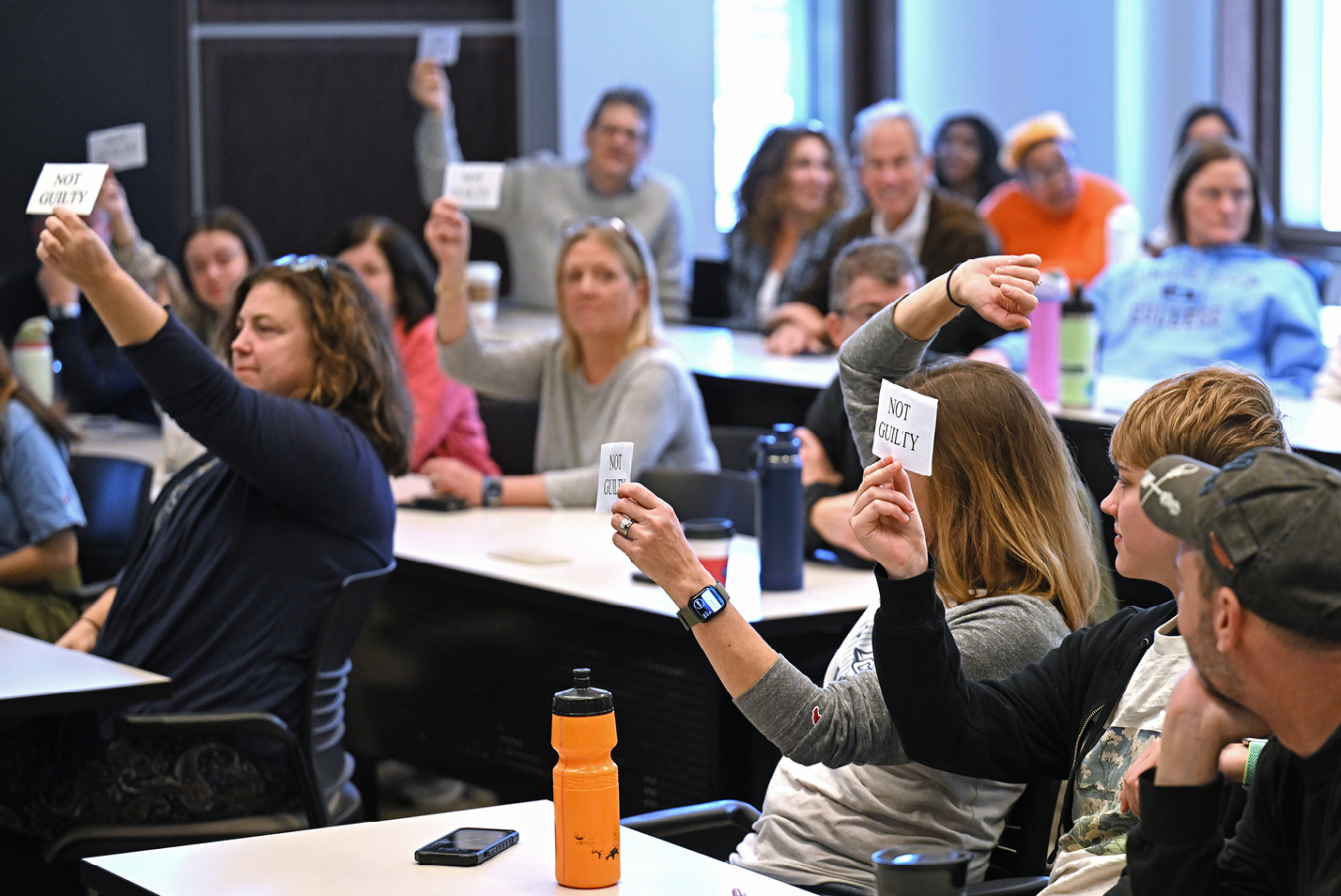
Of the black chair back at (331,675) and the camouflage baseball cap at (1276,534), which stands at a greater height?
the camouflage baseball cap at (1276,534)

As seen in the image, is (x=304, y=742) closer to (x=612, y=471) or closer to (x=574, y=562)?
(x=574, y=562)

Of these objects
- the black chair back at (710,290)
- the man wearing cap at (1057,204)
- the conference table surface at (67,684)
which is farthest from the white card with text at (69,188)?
the man wearing cap at (1057,204)

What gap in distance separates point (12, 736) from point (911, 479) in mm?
1488

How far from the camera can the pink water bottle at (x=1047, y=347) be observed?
369 centimetres

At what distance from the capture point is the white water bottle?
14.8 ft

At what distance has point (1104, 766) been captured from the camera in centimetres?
164

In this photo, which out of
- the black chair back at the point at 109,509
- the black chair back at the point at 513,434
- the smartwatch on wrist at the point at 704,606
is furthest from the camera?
the black chair back at the point at 513,434

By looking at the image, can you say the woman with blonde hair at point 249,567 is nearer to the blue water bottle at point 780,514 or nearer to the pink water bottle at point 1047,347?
the blue water bottle at point 780,514

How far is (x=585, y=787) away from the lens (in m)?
1.56

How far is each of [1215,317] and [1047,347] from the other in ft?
2.91

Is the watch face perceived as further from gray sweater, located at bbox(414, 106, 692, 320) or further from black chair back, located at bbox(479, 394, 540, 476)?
gray sweater, located at bbox(414, 106, 692, 320)

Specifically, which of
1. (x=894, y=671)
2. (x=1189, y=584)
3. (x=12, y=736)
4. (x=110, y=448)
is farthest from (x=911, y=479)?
(x=110, y=448)

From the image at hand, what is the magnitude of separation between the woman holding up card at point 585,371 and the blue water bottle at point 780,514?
78cm

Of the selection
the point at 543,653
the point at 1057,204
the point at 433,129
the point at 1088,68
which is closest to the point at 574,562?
the point at 543,653
